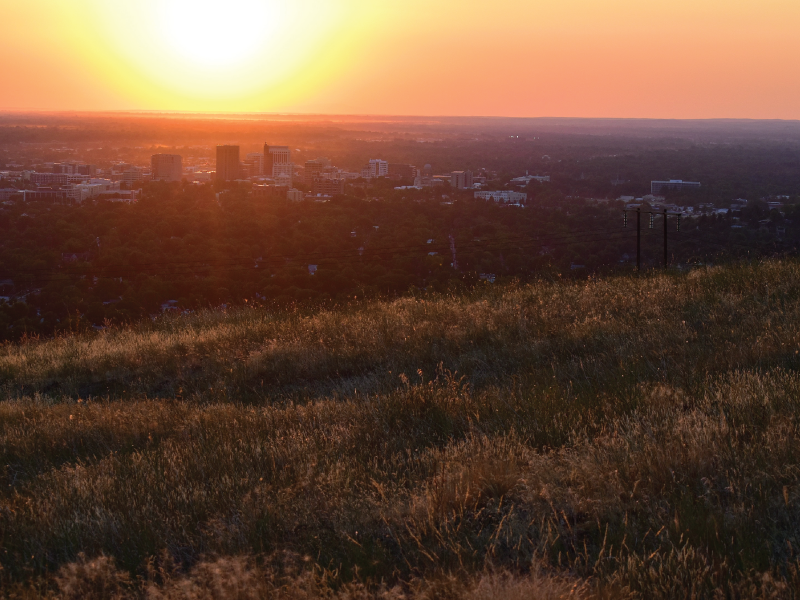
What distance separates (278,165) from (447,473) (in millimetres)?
77086

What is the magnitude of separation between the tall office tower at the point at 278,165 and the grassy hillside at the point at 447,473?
60.2 metres

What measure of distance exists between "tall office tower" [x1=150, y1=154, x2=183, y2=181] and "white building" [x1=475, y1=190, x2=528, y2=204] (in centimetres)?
3149

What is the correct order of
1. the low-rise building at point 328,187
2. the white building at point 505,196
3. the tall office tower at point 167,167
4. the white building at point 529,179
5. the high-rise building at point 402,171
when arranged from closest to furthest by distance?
the white building at point 505,196
the low-rise building at point 328,187
the white building at point 529,179
the tall office tower at point 167,167
the high-rise building at point 402,171

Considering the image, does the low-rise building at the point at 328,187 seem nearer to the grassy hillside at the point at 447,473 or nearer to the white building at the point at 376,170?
the white building at the point at 376,170

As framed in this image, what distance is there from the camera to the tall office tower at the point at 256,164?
76.5m

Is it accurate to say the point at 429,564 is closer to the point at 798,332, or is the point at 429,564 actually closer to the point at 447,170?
the point at 798,332

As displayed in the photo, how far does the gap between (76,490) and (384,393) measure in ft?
7.60

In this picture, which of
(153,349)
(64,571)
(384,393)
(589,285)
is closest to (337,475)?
(64,571)

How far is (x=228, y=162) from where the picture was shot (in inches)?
2822

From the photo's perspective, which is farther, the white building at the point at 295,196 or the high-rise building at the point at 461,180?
the high-rise building at the point at 461,180

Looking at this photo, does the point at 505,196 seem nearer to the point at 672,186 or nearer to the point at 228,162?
the point at 672,186

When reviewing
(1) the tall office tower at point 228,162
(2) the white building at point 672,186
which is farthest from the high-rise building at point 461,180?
(1) the tall office tower at point 228,162

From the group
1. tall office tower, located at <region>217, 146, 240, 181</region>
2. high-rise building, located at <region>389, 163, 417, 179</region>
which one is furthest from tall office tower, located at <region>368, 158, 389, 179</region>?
tall office tower, located at <region>217, 146, 240, 181</region>

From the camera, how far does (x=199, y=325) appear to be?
958 centimetres
